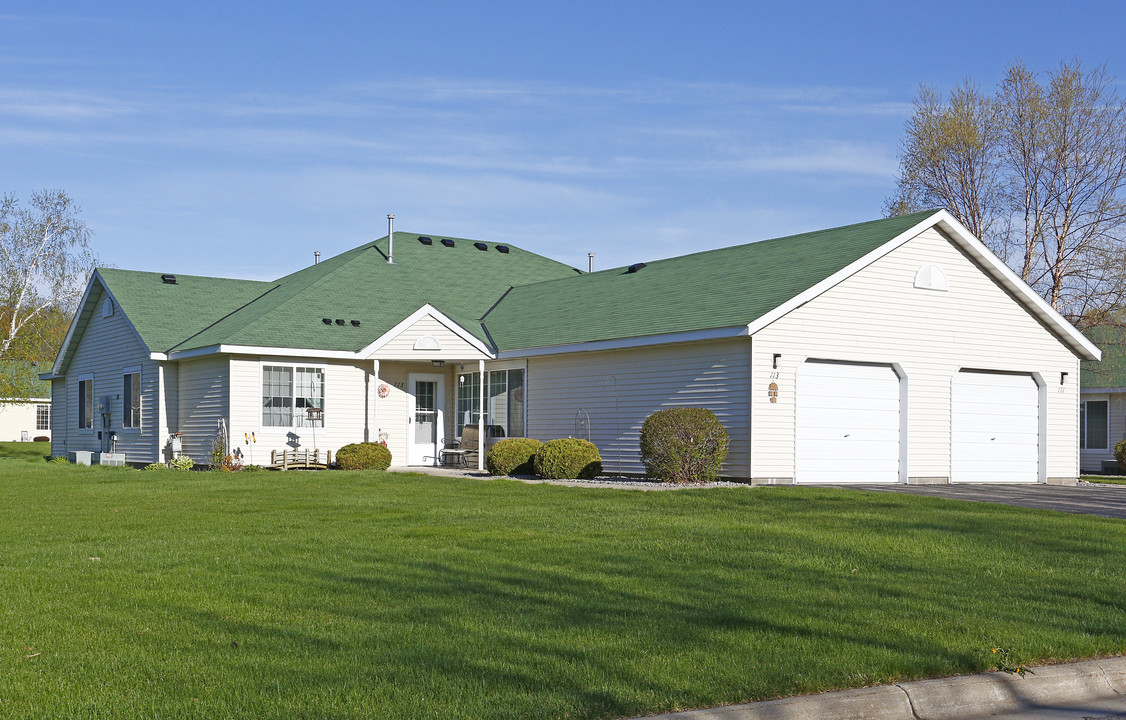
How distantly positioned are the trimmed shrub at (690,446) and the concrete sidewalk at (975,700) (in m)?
12.5

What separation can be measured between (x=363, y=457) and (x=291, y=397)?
2.57 meters

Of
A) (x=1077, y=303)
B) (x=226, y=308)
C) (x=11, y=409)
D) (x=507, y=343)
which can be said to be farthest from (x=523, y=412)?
(x=11, y=409)

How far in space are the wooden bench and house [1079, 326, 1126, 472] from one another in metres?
23.9

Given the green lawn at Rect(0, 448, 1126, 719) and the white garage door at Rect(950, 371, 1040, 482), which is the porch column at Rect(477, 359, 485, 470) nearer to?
the green lawn at Rect(0, 448, 1126, 719)

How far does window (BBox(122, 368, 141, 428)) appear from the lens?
28.8 meters

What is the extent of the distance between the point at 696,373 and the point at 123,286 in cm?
1748

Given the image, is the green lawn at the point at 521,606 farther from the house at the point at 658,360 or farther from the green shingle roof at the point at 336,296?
the green shingle roof at the point at 336,296

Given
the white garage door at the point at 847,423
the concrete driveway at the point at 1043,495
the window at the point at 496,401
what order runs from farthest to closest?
the window at the point at 496,401 → the white garage door at the point at 847,423 → the concrete driveway at the point at 1043,495

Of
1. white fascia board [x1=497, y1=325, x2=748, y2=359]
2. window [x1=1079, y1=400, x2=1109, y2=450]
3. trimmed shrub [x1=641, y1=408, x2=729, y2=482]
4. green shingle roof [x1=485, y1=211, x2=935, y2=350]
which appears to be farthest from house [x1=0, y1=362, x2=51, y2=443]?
window [x1=1079, y1=400, x2=1109, y2=450]

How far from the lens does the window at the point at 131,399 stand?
94.4ft

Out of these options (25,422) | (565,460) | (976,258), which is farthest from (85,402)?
(25,422)

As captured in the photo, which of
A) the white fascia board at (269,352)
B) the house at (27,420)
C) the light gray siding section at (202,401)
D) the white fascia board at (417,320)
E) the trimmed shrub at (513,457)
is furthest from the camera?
the house at (27,420)

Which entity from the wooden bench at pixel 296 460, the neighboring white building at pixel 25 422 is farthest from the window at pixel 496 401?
the neighboring white building at pixel 25 422

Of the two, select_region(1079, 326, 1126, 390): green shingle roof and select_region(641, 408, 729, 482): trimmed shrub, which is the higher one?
select_region(1079, 326, 1126, 390): green shingle roof
